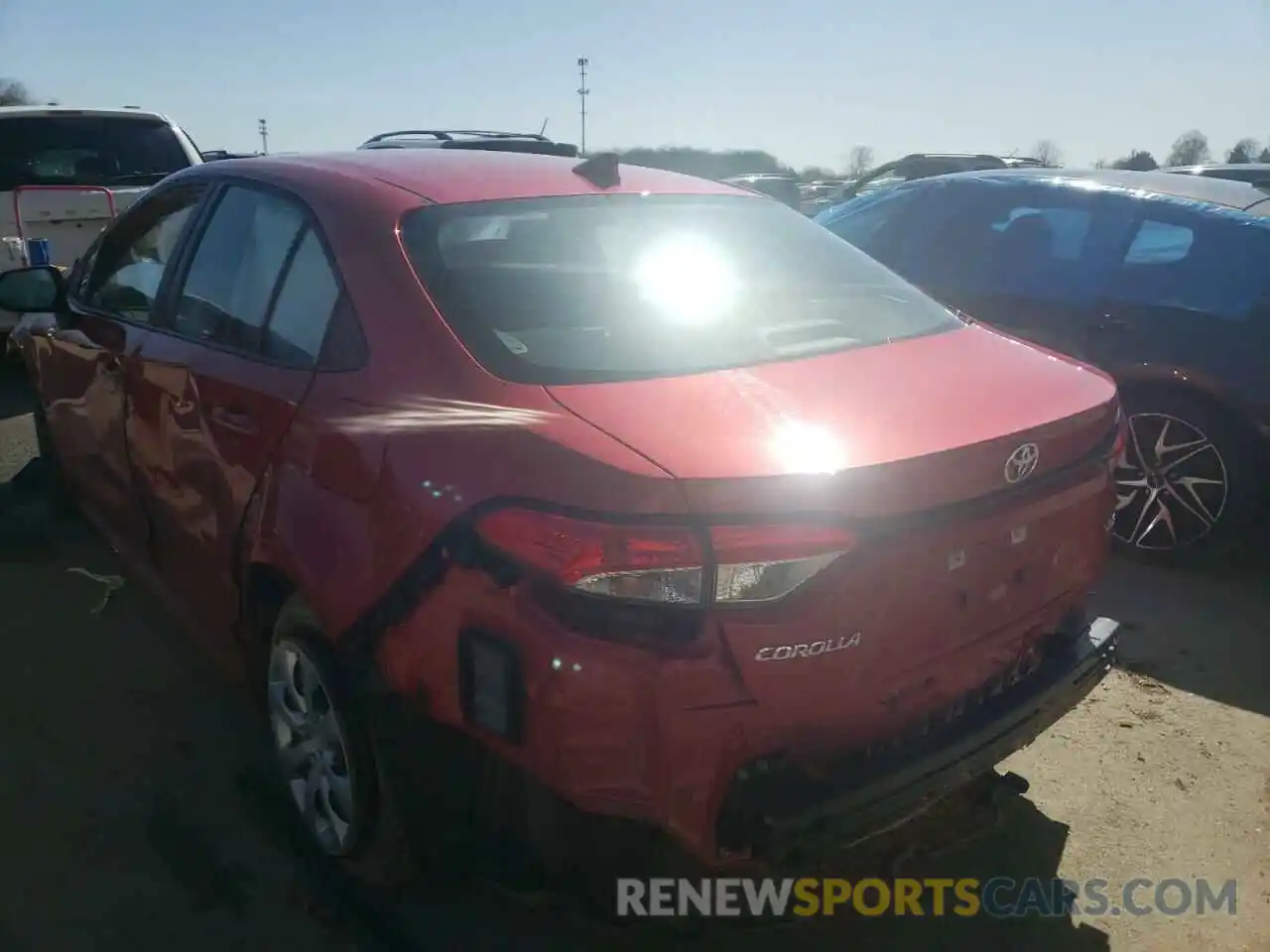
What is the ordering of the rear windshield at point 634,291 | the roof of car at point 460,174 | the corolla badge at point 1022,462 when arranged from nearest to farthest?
1. the corolla badge at point 1022,462
2. the rear windshield at point 634,291
3. the roof of car at point 460,174

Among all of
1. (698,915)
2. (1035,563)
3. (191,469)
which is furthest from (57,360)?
(1035,563)

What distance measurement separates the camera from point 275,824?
9.21 ft

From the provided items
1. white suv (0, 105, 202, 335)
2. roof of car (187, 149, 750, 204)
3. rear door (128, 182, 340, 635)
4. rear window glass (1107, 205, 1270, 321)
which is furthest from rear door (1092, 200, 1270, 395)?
white suv (0, 105, 202, 335)

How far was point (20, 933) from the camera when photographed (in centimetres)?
242

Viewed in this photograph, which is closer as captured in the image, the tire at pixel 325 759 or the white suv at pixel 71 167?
the tire at pixel 325 759

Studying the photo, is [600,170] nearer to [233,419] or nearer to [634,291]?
[634,291]

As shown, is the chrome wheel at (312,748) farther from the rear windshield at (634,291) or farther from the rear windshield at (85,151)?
the rear windshield at (85,151)

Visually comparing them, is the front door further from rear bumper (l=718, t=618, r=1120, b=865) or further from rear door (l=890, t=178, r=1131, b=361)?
rear door (l=890, t=178, r=1131, b=361)

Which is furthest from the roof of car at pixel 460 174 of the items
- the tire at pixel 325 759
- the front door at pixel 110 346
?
the tire at pixel 325 759

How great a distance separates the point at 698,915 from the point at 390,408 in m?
1.19

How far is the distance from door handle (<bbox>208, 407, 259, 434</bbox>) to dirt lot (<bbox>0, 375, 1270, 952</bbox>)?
104 cm

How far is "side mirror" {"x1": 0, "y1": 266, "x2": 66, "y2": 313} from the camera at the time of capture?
153 inches

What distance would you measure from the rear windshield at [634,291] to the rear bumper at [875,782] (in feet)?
2.73

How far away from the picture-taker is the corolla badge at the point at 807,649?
1.80m
